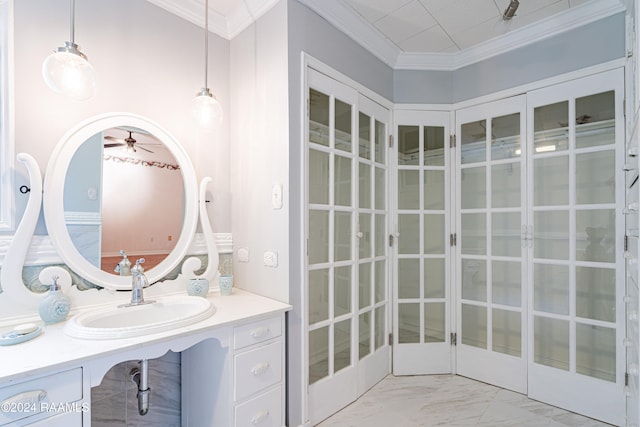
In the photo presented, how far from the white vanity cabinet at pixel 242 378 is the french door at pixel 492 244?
5.57 feet

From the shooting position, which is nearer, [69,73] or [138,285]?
[69,73]

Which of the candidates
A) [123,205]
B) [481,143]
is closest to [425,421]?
[481,143]

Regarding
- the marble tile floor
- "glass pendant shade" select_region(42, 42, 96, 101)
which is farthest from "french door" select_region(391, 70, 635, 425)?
"glass pendant shade" select_region(42, 42, 96, 101)

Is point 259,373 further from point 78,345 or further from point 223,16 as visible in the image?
point 223,16

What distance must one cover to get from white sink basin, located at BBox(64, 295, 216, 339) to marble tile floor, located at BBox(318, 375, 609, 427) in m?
1.12

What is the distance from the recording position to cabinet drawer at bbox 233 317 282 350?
1.58m

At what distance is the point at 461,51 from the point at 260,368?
2.80m

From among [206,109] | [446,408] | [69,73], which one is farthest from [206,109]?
[446,408]

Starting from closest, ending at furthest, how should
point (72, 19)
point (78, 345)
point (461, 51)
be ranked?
point (78, 345), point (72, 19), point (461, 51)

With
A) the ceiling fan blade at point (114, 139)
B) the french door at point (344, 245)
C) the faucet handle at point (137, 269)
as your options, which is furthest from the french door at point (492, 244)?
the ceiling fan blade at point (114, 139)

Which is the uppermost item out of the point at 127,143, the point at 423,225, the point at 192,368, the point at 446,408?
the point at 127,143

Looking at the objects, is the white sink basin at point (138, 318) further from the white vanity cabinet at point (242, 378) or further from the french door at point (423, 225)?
the french door at point (423, 225)

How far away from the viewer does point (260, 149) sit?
6.56 feet

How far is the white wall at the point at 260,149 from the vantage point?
1.85 meters
